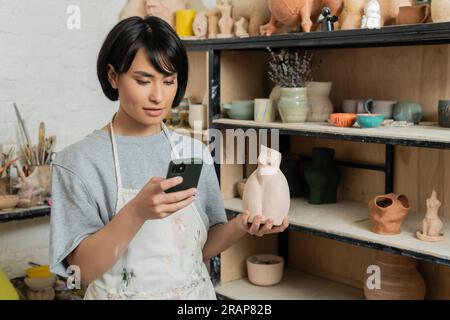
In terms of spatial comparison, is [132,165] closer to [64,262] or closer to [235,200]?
[64,262]

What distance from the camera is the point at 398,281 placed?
2355 millimetres

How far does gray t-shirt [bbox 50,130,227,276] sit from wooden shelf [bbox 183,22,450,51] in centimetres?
86

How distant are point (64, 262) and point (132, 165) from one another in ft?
0.96

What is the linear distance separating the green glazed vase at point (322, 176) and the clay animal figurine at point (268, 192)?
1.03m

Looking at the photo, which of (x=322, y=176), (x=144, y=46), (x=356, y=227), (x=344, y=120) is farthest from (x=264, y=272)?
(x=144, y=46)

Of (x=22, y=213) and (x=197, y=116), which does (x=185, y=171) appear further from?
(x=22, y=213)

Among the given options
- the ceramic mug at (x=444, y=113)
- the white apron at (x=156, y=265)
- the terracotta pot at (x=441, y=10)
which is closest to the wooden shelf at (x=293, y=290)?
the ceramic mug at (x=444, y=113)

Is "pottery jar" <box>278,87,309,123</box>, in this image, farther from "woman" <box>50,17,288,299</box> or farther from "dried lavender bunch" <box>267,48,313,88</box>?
"woman" <box>50,17,288,299</box>

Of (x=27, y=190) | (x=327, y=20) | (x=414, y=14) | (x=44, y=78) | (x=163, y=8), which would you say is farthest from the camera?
(x=44, y=78)

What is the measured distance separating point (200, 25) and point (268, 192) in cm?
144

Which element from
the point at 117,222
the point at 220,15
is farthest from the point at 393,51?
the point at 117,222

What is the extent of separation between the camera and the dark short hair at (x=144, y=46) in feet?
4.73

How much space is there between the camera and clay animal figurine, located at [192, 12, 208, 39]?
2.83 meters

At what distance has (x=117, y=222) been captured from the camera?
1347mm
